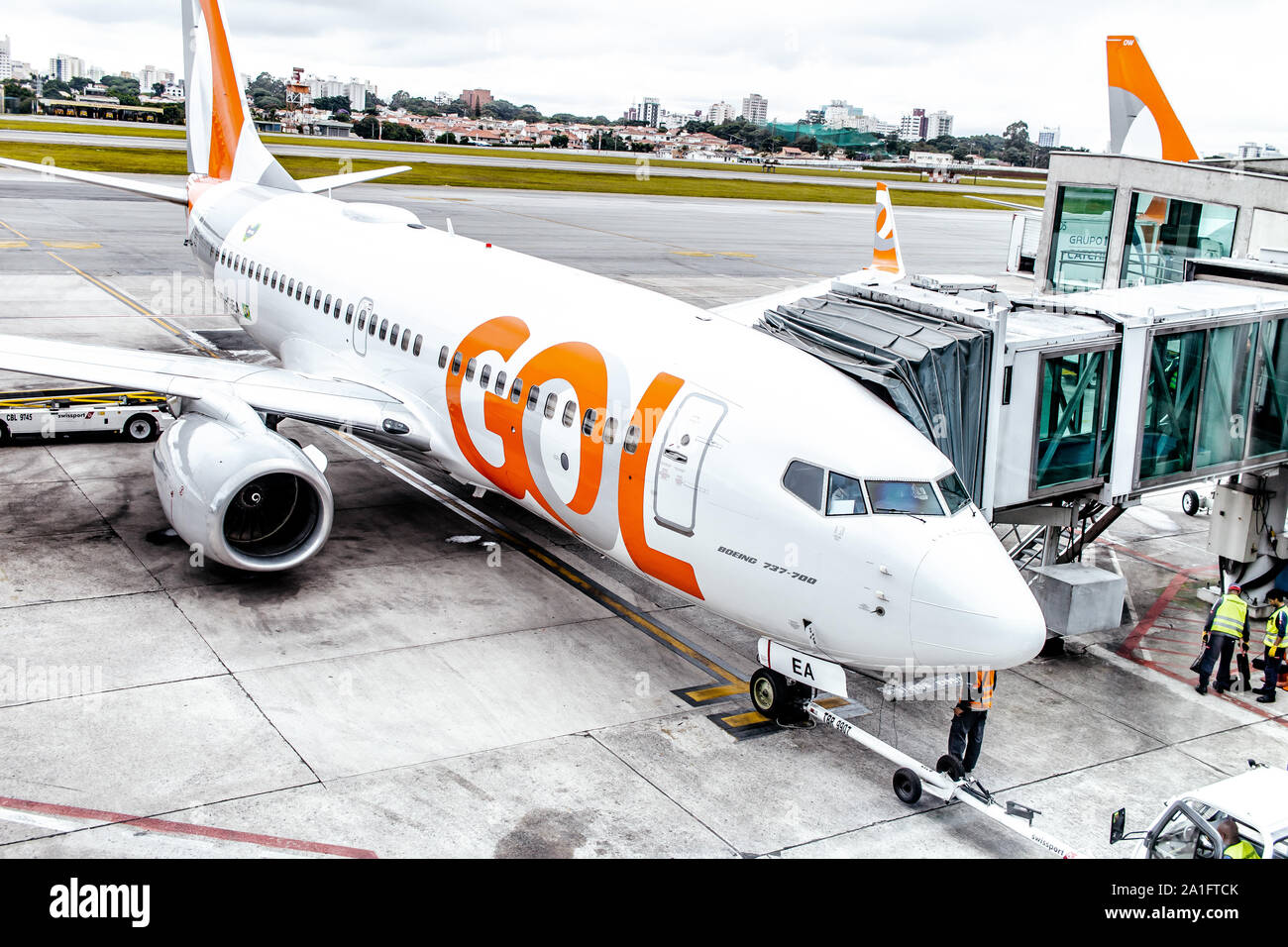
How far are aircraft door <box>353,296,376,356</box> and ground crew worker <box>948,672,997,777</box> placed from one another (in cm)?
1181

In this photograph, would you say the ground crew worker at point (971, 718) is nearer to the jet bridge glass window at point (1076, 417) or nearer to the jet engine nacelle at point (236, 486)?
the jet bridge glass window at point (1076, 417)

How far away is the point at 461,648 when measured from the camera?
15523 millimetres

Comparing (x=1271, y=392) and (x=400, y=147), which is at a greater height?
(x=400, y=147)

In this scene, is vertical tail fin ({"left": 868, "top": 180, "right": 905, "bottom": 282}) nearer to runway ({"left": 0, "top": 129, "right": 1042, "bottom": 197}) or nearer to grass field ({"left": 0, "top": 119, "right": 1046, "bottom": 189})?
runway ({"left": 0, "top": 129, "right": 1042, "bottom": 197})

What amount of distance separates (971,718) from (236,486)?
395 inches

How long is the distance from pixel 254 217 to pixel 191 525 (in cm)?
1117

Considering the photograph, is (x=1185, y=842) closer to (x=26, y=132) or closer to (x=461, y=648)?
(x=461, y=648)

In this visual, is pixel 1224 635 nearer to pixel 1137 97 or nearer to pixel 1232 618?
pixel 1232 618

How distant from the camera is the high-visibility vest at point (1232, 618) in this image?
1540 centimetres

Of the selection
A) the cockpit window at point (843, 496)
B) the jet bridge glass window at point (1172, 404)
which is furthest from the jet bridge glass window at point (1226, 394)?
the cockpit window at point (843, 496)

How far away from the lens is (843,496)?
40.4 ft

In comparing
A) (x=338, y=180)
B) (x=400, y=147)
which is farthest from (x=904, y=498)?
(x=400, y=147)

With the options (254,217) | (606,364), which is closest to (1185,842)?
(606,364)

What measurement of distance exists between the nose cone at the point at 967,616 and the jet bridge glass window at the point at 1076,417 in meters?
3.93
